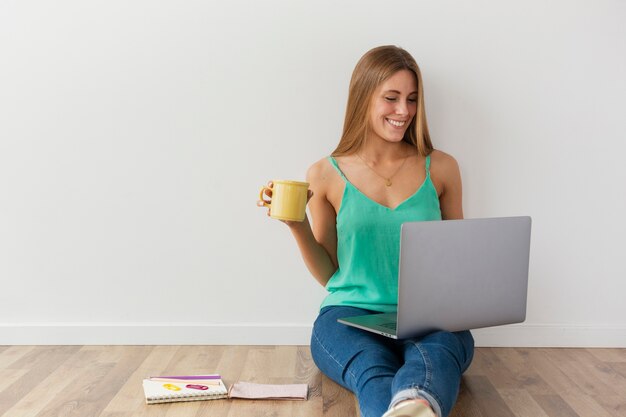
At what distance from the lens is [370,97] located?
2.64 m

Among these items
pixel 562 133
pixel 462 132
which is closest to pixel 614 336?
pixel 562 133

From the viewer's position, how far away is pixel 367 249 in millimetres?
2594

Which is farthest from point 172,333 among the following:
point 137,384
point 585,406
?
point 585,406

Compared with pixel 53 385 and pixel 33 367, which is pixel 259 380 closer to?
pixel 53 385

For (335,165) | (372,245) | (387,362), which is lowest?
(387,362)

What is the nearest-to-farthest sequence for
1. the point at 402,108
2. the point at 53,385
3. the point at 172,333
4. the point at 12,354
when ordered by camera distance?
the point at 53,385, the point at 402,108, the point at 12,354, the point at 172,333

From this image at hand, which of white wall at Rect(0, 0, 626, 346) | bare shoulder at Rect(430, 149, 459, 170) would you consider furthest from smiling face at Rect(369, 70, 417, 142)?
white wall at Rect(0, 0, 626, 346)

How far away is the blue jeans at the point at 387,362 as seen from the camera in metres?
1.92

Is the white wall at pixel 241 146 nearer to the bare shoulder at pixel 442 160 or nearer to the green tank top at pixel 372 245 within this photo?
the bare shoulder at pixel 442 160

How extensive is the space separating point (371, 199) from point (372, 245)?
159mm

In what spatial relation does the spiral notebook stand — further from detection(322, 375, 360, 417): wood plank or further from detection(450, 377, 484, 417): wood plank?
detection(450, 377, 484, 417): wood plank

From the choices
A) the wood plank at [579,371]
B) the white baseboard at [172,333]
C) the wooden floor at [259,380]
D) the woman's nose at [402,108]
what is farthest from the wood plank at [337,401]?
the woman's nose at [402,108]

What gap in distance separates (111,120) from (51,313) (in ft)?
2.60

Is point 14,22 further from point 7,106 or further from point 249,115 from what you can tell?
point 249,115
